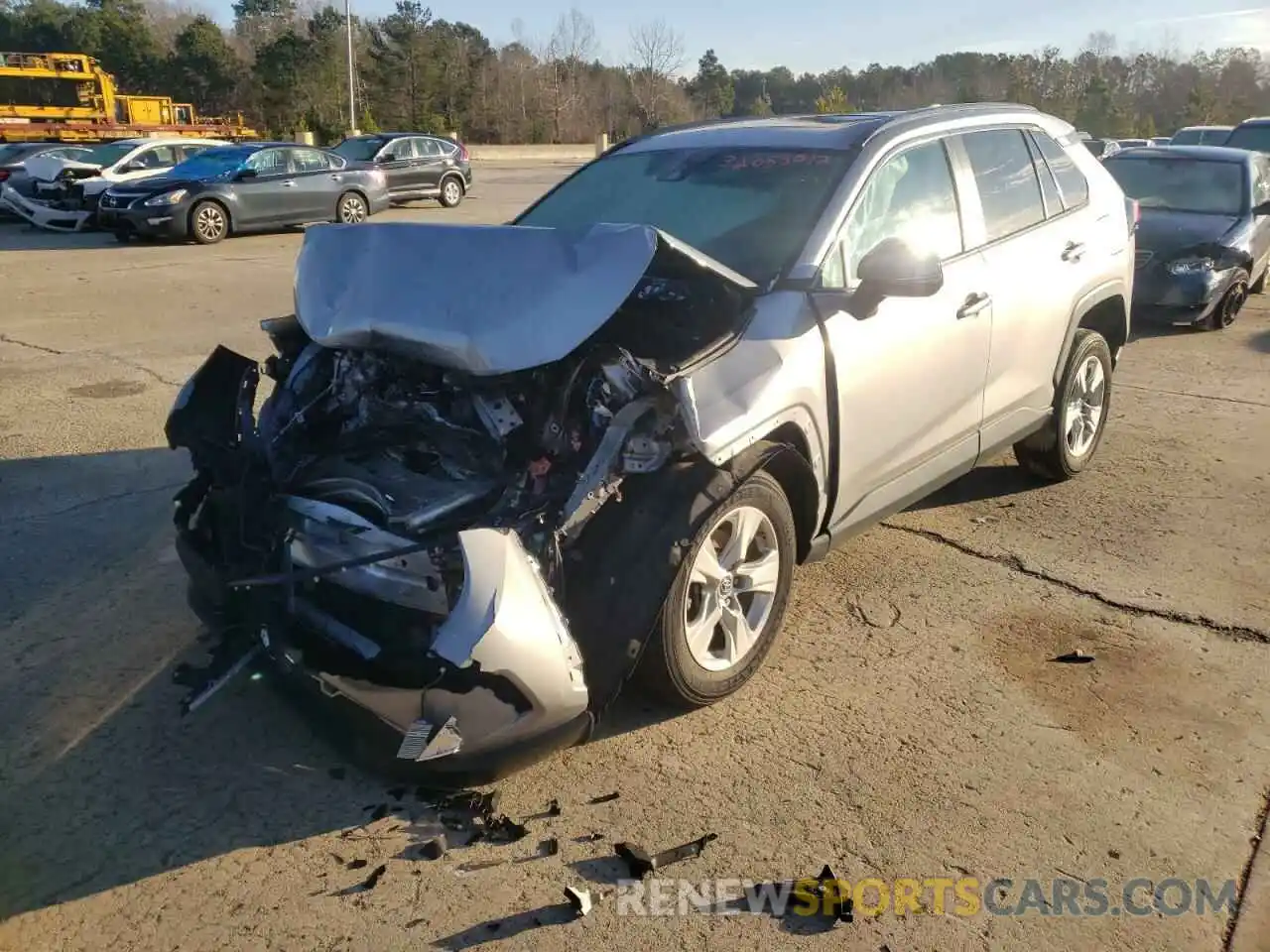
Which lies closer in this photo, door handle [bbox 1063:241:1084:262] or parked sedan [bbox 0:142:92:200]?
door handle [bbox 1063:241:1084:262]

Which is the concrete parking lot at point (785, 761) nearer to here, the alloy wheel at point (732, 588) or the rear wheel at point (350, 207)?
the alloy wheel at point (732, 588)

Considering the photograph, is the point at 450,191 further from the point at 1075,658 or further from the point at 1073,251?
the point at 1075,658

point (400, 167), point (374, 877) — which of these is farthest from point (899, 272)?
point (400, 167)

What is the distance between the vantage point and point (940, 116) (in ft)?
15.3

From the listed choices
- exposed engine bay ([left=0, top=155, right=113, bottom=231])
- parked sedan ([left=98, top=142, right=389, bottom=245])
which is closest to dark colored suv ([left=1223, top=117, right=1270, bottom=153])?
parked sedan ([left=98, top=142, right=389, bottom=245])

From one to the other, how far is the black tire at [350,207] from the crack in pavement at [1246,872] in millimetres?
17241

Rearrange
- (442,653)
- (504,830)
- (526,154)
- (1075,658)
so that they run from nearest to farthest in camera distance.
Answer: (442,653)
(504,830)
(1075,658)
(526,154)

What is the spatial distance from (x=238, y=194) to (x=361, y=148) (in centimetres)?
544

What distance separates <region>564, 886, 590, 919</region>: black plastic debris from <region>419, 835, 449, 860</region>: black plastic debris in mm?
389

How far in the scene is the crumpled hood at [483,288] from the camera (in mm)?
3168

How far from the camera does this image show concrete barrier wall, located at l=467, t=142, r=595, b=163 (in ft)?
156

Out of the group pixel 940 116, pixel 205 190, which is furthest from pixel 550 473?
pixel 205 190

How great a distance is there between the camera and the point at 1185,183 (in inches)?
421

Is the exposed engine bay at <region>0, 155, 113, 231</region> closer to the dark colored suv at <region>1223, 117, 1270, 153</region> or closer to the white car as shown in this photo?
the white car
